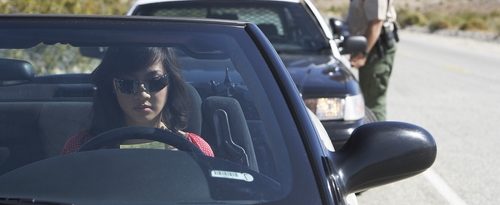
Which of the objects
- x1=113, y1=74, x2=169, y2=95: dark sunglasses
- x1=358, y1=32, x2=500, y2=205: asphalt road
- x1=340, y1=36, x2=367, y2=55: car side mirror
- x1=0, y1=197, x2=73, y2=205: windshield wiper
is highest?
x1=113, y1=74, x2=169, y2=95: dark sunglasses

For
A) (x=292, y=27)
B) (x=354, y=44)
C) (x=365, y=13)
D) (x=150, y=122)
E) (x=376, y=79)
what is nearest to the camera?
(x=150, y=122)

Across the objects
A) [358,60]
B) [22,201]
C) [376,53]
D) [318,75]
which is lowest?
[376,53]

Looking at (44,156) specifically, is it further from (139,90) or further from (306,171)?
(306,171)

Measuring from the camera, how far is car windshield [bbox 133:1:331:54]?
7824 millimetres

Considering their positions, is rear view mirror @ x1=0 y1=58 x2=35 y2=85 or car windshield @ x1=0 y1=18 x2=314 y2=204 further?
rear view mirror @ x1=0 y1=58 x2=35 y2=85

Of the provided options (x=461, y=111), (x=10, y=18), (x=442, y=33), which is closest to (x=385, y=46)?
(x=461, y=111)

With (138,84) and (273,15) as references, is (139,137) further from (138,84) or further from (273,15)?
(273,15)

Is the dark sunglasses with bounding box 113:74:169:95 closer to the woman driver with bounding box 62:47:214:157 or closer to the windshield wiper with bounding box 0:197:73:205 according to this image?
the woman driver with bounding box 62:47:214:157

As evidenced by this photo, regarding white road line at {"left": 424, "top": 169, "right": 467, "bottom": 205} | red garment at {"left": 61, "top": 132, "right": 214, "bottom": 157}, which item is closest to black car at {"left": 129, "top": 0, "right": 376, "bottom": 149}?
white road line at {"left": 424, "top": 169, "right": 467, "bottom": 205}

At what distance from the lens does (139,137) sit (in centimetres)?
310

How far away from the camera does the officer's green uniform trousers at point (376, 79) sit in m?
8.89

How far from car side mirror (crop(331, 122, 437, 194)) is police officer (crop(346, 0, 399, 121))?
18.7 ft

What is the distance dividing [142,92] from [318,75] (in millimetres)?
3290

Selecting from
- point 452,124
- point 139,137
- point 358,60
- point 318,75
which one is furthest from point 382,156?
point 452,124
